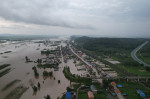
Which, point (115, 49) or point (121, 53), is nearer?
point (121, 53)

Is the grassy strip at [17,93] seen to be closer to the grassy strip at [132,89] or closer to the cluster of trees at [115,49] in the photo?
the grassy strip at [132,89]

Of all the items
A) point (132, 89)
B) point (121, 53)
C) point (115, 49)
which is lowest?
point (132, 89)

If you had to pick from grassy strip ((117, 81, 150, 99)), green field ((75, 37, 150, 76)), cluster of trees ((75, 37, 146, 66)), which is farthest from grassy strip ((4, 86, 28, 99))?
cluster of trees ((75, 37, 146, 66))

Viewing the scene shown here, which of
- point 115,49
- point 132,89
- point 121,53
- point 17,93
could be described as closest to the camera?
point 17,93

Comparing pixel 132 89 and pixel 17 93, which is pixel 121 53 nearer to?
pixel 132 89

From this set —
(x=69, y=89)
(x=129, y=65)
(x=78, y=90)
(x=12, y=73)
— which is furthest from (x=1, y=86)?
(x=129, y=65)

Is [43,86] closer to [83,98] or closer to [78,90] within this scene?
[78,90]

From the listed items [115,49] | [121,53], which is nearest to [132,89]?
[121,53]

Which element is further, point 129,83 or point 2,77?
point 2,77

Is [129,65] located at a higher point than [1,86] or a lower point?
higher
